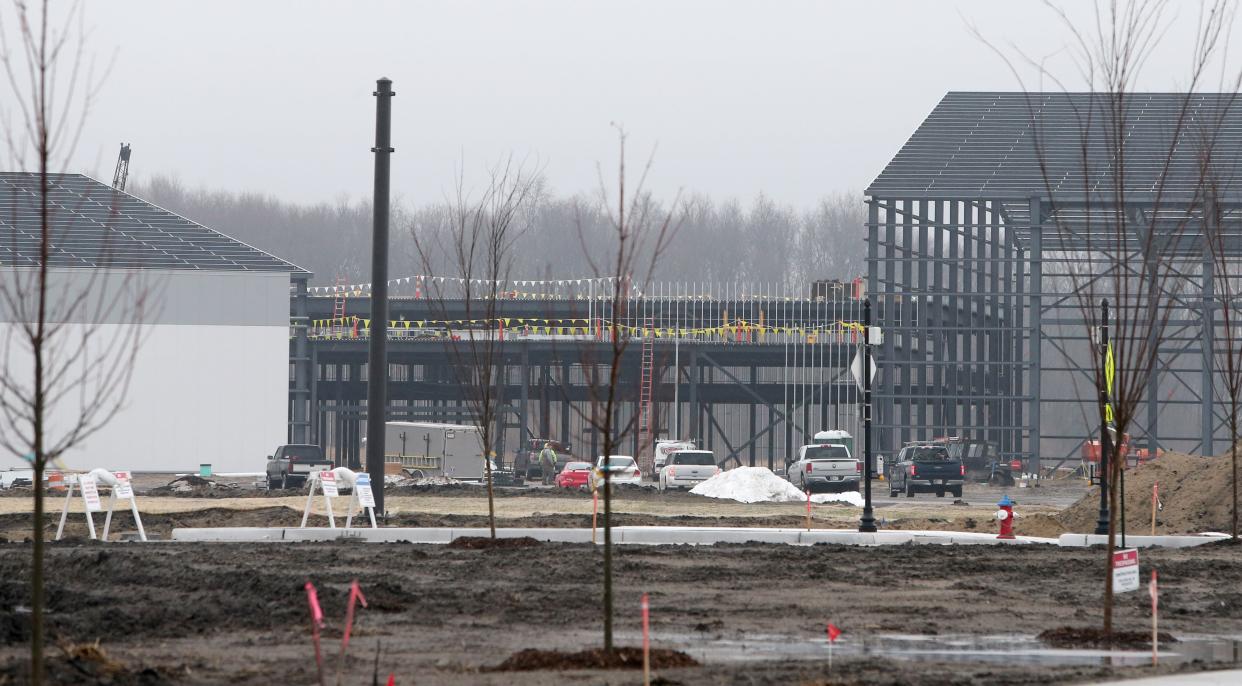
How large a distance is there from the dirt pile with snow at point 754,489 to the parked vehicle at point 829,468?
2.17 metres

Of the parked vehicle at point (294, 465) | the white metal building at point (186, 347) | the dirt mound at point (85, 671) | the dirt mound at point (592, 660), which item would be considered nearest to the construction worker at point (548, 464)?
the parked vehicle at point (294, 465)

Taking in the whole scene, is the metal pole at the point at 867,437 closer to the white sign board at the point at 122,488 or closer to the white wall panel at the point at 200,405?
the white sign board at the point at 122,488

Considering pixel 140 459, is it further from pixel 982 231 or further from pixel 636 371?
pixel 982 231

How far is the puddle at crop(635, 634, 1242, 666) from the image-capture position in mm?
12461

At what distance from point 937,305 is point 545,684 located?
46534 mm

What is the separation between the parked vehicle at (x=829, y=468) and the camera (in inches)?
1863

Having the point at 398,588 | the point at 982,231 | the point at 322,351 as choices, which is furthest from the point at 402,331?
the point at 398,588

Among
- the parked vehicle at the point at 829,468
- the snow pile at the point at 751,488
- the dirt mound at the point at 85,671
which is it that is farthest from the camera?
the parked vehicle at the point at 829,468

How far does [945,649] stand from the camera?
13.2m

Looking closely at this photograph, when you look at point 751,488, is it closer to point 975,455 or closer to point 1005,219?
point 975,455

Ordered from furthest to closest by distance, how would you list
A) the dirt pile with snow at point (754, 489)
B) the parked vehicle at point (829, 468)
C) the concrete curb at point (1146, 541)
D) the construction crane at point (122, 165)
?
the construction crane at point (122, 165), the parked vehicle at point (829, 468), the dirt pile with snow at point (754, 489), the concrete curb at point (1146, 541)

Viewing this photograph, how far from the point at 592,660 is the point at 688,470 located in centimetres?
3804

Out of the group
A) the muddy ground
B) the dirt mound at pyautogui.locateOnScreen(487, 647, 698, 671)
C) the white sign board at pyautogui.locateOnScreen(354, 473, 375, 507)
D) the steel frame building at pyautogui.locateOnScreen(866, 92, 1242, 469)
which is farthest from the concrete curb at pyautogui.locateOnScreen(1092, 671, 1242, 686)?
the steel frame building at pyautogui.locateOnScreen(866, 92, 1242, 469)

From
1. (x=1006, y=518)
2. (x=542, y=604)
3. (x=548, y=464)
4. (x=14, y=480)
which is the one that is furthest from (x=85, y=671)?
(x=548, y=464)
